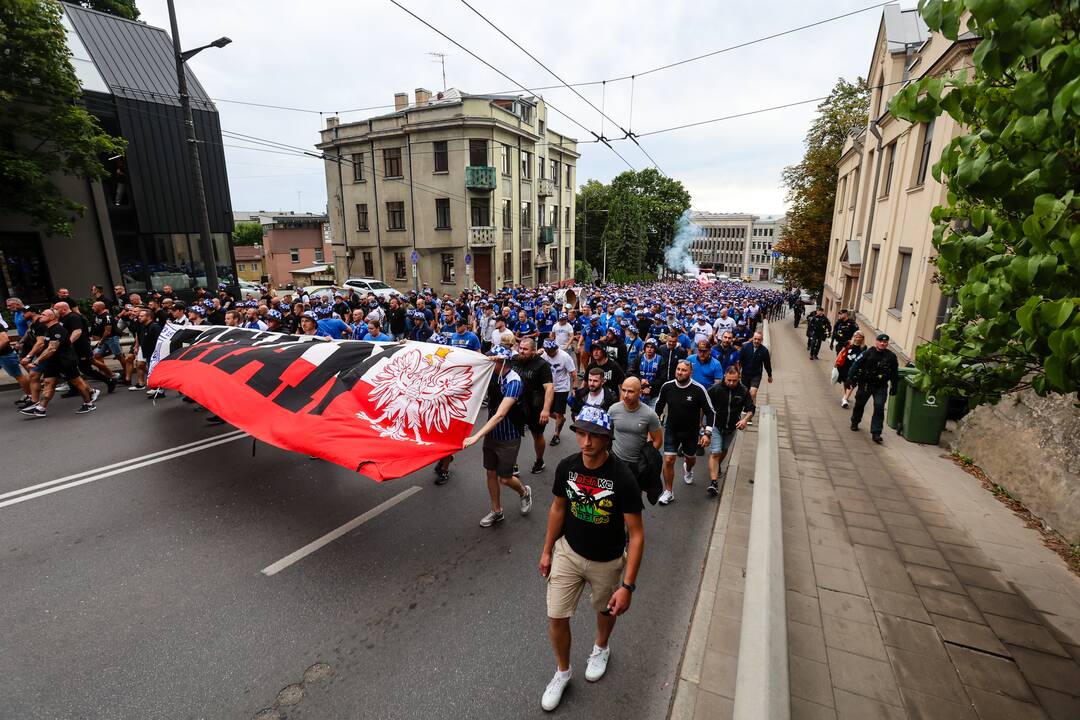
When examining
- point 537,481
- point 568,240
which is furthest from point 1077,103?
point 568,240

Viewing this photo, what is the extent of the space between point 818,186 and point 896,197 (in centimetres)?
1899

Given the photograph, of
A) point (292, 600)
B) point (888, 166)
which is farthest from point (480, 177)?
point (292, 600)

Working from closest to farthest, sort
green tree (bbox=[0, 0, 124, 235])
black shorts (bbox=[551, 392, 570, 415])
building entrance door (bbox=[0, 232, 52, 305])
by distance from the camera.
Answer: black shorts (bbox=[551, 392, 570, 415]) → green tree (bbox=[0, 0, 124, 235]) → building entrance door (bbox=[0, 232, 52, 305])

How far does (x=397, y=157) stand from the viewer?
31.7 meters

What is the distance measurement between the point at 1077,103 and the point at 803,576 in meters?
4.28

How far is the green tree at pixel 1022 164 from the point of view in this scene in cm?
173

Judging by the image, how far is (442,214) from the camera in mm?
31750

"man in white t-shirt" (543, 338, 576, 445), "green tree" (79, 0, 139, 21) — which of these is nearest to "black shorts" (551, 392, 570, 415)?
"man in white t-shirt" (543, 338, 576, 445)

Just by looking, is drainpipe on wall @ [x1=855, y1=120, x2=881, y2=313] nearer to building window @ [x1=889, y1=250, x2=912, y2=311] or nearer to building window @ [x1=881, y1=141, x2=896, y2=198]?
building window @ [x1=881, y1=141, x2=896, y2=198]

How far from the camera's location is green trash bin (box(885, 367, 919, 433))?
9.05m

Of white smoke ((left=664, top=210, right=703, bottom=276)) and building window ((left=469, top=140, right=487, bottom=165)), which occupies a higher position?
building window ((left=469, top=140, right=487, bottom=165))

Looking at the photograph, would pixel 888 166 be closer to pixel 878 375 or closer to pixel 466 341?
pixel 878 375

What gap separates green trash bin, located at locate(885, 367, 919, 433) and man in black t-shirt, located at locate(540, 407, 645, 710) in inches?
332

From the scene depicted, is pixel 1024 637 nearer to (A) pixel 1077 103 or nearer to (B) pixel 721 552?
(B) pixel 721 552
